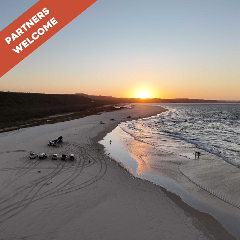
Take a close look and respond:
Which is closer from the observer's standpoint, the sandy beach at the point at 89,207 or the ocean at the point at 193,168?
the sandy beach at the point at 89,207

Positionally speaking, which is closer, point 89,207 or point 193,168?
point 89,207

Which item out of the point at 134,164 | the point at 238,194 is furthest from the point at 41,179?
the point at 238,194

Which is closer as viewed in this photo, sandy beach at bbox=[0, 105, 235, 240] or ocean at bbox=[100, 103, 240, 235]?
sandy beach at bbox=[0, 105, 235, 240]

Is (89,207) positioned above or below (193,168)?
above

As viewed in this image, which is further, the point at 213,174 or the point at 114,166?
the point at 114,166

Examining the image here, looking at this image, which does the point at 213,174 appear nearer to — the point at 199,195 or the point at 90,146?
the point at 199,195

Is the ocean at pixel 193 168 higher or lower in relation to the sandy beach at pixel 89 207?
lower

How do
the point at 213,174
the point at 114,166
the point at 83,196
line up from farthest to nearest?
the point at 114,166, the point at 213,174, the point at 83,196

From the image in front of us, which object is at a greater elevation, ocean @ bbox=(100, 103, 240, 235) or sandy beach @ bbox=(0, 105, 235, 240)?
sandy beach @ bbox=(0, 105, 235, 240)
